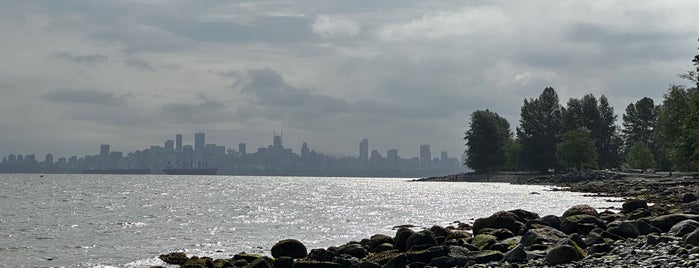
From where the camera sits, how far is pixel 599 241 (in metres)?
27.0

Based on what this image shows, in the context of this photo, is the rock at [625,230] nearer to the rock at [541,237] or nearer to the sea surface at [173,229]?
the rock at [541,237]

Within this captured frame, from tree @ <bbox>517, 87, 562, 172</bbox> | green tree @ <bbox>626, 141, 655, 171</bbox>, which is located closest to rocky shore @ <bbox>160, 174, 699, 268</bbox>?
green tree @ <bbox>626, 141, 655, 171</bbox>

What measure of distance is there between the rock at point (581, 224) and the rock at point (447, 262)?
677 centimetres

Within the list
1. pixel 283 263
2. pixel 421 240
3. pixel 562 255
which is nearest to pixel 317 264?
pixel 283 263

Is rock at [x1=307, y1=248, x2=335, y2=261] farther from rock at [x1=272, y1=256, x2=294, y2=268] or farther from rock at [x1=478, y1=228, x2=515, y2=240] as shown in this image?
rock at [x1=478, y1=228, x2=515, y2=240]

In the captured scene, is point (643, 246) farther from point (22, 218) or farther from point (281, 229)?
point (22, 218)

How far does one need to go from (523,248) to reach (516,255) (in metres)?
0.86

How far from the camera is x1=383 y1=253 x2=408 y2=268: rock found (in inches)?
1053

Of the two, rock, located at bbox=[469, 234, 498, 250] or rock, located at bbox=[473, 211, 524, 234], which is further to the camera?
rock, located at bbox=[473, 211, 524, 234]

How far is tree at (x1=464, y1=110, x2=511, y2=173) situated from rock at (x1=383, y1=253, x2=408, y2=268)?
13560 cm

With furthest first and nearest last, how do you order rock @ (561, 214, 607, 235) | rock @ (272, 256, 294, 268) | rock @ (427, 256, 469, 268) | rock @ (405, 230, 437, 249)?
rock @ (561, 214, 607, 235), rock @ (405, 230, 437, 249), rock @ (272, 256, 294, 268), rock @ (427, 256, 469, 268)

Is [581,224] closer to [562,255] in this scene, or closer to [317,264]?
[562,255]

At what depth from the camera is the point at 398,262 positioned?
26922 mm

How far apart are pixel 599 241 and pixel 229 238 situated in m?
22.5
